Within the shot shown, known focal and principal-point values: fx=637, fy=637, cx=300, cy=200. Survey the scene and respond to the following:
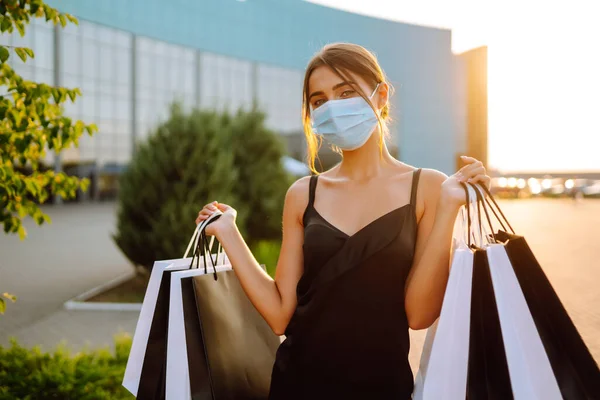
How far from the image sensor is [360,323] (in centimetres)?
187

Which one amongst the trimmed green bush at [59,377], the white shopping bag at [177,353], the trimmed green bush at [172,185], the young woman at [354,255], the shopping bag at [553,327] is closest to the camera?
→ the shopping bag at [553,327]

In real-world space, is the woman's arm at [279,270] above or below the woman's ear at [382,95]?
below

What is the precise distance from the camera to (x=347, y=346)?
187 centimetres

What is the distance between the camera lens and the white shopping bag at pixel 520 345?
1.45 meters

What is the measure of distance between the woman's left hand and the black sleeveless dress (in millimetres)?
187

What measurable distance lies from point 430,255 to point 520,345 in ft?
1.26

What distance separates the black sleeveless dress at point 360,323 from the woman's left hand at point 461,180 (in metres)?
0.19

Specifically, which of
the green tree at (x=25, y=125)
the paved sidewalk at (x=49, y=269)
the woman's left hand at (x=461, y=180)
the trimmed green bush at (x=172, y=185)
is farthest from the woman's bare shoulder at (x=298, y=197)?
the trimmed green bush at (x=172, y=185)

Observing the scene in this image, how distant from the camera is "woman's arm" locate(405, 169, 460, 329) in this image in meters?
1.76

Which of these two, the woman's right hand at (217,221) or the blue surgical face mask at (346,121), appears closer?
the blue surgical face mask at (346,121)

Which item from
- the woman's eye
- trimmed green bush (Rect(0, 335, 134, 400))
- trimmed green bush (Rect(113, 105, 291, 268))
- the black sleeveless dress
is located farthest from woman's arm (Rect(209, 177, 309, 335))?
trimmed green bush (Rect(113, 105, 291, 268))


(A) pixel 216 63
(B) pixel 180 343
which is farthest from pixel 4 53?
(A) pixel 216 63

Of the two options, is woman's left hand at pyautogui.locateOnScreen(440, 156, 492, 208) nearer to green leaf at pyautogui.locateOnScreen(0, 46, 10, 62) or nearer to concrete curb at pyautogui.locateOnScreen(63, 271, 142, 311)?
green leaf at pyautogui.locateOnScreen(0, 46, 10, 62)

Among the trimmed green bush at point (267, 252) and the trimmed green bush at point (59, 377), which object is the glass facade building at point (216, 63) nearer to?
the trimmed green bush at point (267, 252)
